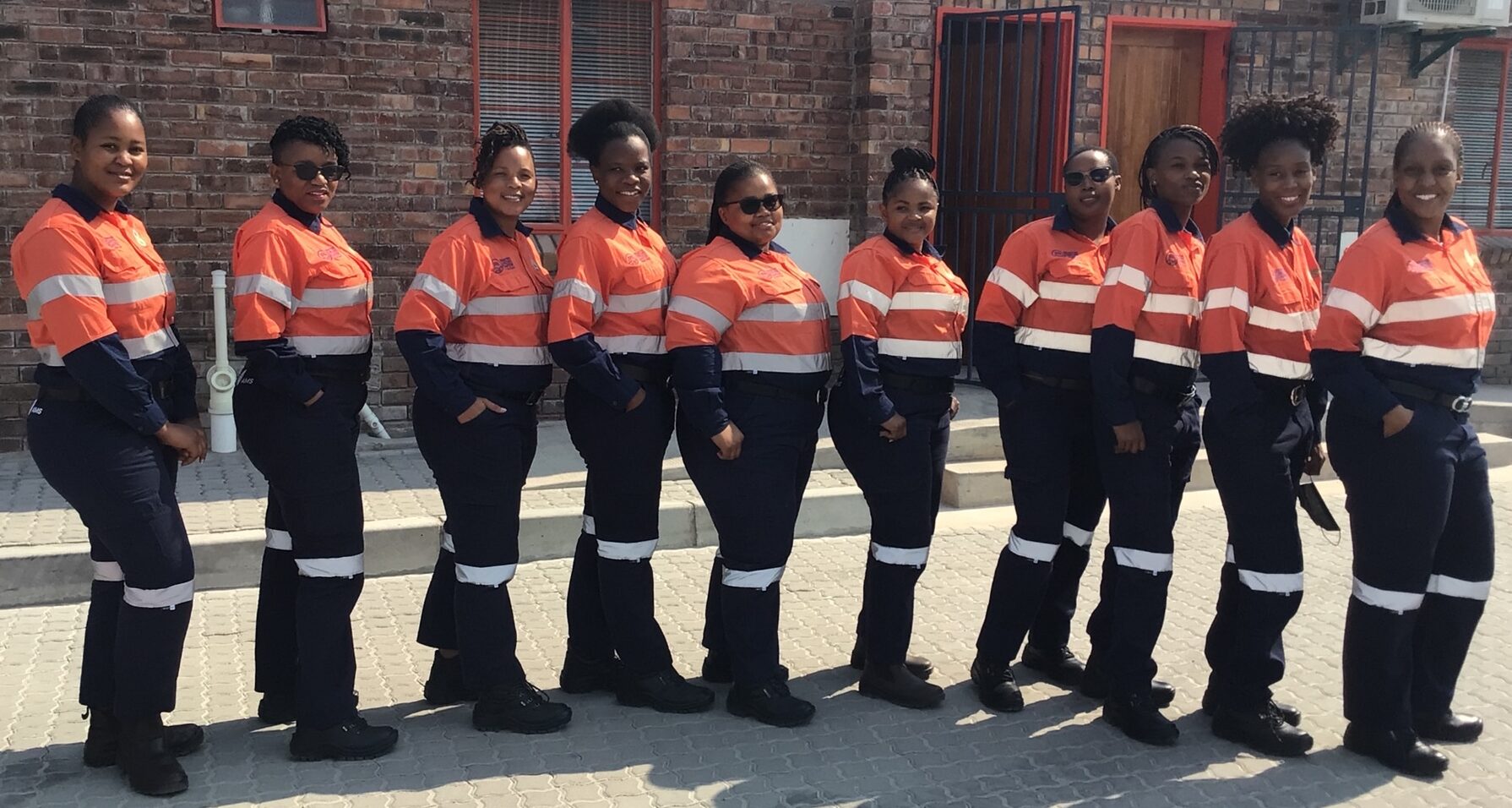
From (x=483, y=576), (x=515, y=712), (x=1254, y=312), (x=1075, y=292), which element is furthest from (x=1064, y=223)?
(x=515, y=712)

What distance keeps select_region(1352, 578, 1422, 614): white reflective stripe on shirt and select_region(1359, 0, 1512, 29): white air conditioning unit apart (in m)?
7.10

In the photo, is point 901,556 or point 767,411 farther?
point 901,556

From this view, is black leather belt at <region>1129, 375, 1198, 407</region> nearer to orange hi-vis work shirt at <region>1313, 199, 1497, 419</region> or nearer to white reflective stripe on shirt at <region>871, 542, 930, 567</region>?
orange hi-vis work shirt at <region>1313, 199, 1497, 419</region>

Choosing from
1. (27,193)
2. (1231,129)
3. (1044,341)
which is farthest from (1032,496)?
(27,193)

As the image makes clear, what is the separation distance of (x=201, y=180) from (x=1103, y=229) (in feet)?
17.8

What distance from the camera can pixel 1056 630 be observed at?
5.02 m

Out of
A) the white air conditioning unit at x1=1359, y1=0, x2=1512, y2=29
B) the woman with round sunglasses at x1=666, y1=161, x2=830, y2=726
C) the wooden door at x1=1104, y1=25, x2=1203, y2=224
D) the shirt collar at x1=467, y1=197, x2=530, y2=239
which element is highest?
the white air conditioning unit at x1=1359, y1=0, x2=1512, y2=29

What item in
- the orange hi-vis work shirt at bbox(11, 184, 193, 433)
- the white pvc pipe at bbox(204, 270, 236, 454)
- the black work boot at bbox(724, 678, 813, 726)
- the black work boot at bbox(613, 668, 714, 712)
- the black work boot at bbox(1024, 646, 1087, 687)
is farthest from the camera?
the white pvc pipe at bbox(204, 270, 236, 454)

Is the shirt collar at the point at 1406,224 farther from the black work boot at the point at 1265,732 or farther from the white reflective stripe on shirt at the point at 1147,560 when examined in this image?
the black work boot at the point at 1265,732

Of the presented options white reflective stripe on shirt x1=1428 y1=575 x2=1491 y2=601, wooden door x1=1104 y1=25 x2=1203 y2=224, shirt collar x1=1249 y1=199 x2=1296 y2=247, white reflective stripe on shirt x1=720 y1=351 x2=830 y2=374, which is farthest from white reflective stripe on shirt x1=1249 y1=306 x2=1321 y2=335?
wooden door x1=1104 y1=25 x2=1203 y2=224

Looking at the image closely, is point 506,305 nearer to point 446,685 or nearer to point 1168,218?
point 446,685

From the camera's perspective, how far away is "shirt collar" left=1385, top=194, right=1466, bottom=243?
413 centimetres

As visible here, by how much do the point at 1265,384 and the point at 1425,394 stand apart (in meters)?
0.45

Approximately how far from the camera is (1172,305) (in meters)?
4.34
